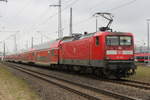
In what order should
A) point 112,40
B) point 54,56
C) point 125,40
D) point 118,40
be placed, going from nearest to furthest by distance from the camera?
point 112,40, point 118,40, point 125,40, point 54,56

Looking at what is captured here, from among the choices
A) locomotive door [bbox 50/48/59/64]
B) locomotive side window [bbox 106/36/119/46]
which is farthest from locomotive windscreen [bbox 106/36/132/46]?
locomotive door [bbox 50/48/59/64]

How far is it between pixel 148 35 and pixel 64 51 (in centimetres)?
3566

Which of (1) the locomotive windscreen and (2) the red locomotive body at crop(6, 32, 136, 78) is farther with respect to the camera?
(1) the locomotive windscreen

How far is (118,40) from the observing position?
19.3 meters

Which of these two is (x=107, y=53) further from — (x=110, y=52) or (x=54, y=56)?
(x=54, y=56)

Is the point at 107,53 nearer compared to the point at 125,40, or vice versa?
the point at 107,53

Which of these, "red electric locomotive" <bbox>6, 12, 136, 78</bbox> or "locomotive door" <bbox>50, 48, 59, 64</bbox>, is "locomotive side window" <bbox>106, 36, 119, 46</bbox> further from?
"locomotive door" <bbox>50, 48, 59, 64</bbox>

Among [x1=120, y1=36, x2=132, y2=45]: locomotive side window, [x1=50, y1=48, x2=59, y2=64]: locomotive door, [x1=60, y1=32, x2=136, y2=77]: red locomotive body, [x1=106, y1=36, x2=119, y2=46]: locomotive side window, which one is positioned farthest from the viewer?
[x1=50, y1=48, x2=59, y2=64]: locomotive door

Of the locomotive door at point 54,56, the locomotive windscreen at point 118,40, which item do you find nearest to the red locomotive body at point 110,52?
the locomotive windscreen at point 118,40

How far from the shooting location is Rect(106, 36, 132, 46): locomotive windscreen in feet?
62.2

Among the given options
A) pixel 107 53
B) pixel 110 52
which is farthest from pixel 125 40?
pixel 107 53

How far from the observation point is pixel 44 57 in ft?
117

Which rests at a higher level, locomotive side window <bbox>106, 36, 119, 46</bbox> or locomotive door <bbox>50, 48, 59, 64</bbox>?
locomotive side window <bbox>106, 36, 119, 46</bbox>

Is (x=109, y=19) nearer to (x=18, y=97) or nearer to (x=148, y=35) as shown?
(x=18, y=97)
